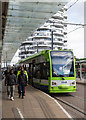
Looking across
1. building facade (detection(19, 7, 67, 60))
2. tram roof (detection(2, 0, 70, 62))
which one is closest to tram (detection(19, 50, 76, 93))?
tram roof (detection(2, 0, 70, 62))

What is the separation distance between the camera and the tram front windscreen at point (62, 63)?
14062 mm

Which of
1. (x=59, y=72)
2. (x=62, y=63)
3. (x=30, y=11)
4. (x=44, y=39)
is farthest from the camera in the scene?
(x=44, y=39)

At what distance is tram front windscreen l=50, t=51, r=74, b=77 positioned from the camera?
554 inches

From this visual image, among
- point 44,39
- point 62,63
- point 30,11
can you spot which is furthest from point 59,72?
point 44,39

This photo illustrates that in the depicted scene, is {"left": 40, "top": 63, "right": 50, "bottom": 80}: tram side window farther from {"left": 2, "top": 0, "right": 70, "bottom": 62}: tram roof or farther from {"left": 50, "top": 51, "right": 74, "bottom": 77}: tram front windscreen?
{"left": 2, "top": 0, "right": 70, "bottom": 62}: tram roof

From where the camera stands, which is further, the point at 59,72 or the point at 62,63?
the point at 62,63

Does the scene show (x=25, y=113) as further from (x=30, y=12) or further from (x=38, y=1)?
(x=30, y=12)

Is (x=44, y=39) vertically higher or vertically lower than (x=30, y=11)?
A: higher

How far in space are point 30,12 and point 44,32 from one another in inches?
3630

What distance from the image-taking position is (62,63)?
1431 cm

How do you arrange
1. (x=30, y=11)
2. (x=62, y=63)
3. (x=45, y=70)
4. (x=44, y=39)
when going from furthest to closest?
(x=44, y=39) → (x=30, y=11) → (x=45, y=70) → (x=62, y=63)

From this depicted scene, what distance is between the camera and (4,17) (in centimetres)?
1761

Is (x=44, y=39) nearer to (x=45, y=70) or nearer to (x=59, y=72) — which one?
(x=45, y=70)

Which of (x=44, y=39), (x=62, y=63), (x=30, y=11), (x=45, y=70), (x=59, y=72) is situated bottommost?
(x=59, y=72)
